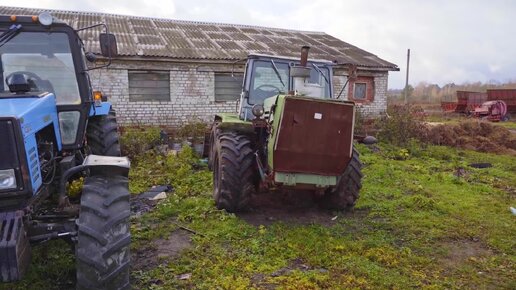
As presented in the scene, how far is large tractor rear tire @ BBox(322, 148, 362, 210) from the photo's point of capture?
543 centimetres

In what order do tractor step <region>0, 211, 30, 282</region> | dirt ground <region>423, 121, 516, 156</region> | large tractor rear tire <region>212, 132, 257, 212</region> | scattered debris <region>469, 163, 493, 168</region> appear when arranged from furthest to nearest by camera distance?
1. dirt ground <region>423, 121, 516, 156</region>
2. scattered debris <region>469, 163, 493, 168</region>
3. large tractor rear tire <region>212, 132, 257, 212</region>
4. tractor step <region>0, 211, 30, 282</region>

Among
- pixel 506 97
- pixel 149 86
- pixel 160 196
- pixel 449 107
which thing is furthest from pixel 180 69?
pixel 506 97

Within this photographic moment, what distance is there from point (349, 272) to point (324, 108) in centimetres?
181

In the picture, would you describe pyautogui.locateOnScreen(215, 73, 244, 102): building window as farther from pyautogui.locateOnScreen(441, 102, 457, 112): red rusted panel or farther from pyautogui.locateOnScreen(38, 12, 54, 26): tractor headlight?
pyautogui.locateOnScreen(441, 102, 457, 112): red rusted panel

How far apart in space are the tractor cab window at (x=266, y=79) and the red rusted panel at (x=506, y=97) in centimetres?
2477

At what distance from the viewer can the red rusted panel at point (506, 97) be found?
1025 inches

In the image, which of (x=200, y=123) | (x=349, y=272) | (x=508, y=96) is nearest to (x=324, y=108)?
(x=349, y=272)

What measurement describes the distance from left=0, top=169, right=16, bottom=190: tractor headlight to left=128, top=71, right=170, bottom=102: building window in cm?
938

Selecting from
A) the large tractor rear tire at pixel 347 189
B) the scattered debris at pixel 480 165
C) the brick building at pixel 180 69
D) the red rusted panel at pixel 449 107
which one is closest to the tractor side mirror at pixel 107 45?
the large tractor rear tire at pixel 347 189

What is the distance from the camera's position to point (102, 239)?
9.36 ft

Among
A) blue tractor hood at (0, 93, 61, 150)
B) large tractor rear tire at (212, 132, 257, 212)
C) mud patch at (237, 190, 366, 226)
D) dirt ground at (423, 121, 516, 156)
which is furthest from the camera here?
dirt ground at (423, 121, 516, 156)

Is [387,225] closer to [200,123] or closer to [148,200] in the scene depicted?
[148,200]

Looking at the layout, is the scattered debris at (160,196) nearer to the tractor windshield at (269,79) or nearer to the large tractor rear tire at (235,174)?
the large tractor rear tire at (235,174)

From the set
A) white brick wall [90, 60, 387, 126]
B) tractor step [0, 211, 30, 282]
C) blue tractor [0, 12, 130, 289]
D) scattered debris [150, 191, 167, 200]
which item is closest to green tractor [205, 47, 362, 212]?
scattered debris [150, 191, 167, 200]
